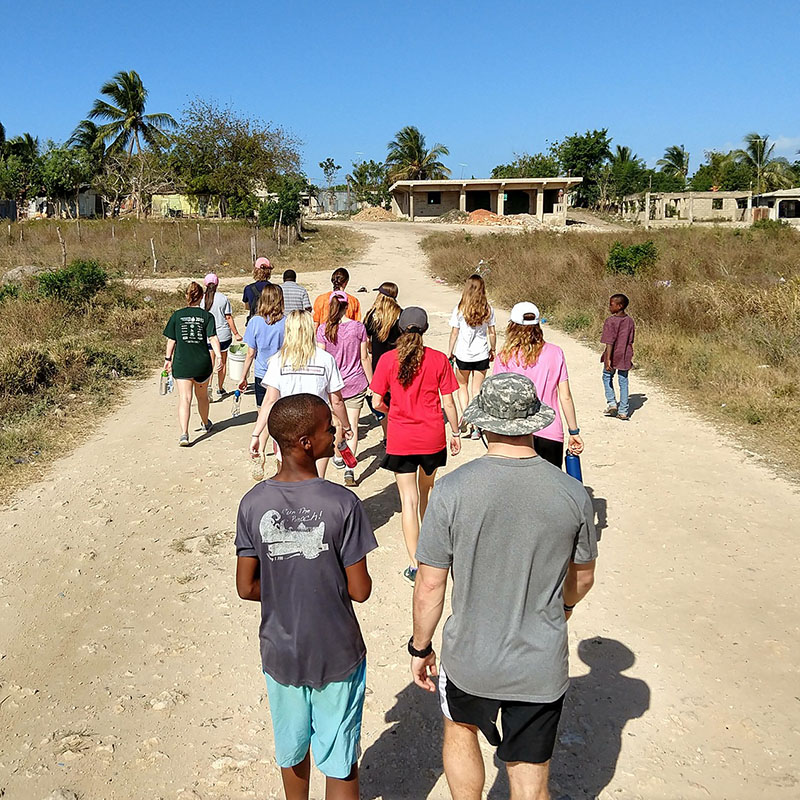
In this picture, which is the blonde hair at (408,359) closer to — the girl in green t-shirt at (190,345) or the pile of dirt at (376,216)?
the girl in green t-shirt at (190,345)

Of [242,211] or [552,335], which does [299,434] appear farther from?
[242,211]

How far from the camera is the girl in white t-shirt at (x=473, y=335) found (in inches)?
296

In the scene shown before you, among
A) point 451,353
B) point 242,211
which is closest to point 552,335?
point 451,353

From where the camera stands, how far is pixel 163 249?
29703 millimetres

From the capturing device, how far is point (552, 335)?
1473 cm

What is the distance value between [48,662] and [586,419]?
21.8 feet

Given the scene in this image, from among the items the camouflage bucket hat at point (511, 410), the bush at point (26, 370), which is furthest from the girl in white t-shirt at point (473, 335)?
the bush at point (26, 370)

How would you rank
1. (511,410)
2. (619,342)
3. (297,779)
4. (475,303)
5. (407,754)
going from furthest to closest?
(619,342) → (475,303) → (407,754) → (297,779) → (511,410)

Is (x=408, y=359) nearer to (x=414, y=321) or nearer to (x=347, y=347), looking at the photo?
(x=414, y=321)

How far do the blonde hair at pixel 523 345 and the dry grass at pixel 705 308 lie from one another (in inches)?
152

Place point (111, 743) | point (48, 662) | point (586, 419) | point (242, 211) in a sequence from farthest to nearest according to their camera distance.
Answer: point (242, 211) < point (586, 419) < point (48, 662) < point (111, 743)

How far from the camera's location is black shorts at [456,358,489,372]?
313 inches

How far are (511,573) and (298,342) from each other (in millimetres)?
3203

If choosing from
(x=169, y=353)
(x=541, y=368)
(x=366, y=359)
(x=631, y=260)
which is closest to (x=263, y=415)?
(x=366, y=359)
